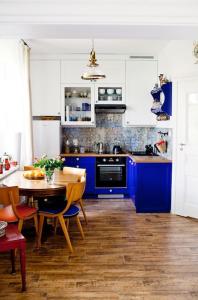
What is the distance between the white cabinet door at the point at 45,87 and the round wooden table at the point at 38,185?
206 cm

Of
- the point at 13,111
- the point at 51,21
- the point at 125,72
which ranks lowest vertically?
the point at 13,111

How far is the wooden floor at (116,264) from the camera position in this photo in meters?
2.69

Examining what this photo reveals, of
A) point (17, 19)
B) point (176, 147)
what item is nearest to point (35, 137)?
point (176, 147)

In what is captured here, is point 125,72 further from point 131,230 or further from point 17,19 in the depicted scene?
point 17,19

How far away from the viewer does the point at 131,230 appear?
168 inches

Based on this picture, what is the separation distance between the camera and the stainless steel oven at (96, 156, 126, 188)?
5.97 meters

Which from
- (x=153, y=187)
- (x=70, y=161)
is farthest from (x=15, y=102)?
(x=153, y=187)

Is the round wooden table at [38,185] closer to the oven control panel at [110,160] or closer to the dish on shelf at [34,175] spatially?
the dish on shelf at [34,175]

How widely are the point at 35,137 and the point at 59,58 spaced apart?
160 centimetres

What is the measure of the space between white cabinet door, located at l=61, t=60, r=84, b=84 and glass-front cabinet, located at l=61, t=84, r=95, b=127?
0.38ft

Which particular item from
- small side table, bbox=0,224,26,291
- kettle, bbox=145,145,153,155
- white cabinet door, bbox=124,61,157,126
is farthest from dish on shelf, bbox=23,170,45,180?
kettle, bbox=145,145,153,155

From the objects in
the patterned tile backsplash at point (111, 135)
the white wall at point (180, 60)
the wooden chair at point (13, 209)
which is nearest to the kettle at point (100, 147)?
the patterned tile backsplash at point (111, 135)

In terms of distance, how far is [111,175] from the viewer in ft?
19.7

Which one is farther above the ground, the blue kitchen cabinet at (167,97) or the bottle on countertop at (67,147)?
the blue kitchen cabinet at (167,97)
